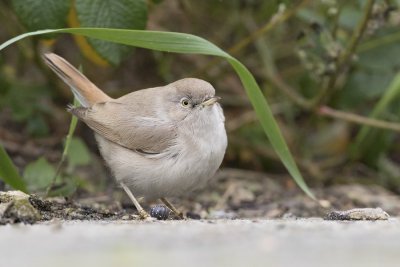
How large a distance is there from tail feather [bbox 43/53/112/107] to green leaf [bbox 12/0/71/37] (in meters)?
0.53

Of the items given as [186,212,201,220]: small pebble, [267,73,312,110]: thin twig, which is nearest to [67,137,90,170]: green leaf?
[186,212,201,220]: small pebble

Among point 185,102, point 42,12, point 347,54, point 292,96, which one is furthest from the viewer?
point 292,96

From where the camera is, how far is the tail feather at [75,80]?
12.9 ft

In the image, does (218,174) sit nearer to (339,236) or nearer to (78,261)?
(339,236)

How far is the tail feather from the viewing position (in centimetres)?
394

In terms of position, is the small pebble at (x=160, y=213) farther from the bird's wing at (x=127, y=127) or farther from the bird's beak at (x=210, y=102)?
the bird's beak at (x=210, y=102)

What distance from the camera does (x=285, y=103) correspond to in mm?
5711

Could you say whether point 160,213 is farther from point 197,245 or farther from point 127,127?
point 197,245

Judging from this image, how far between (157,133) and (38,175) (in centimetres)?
82

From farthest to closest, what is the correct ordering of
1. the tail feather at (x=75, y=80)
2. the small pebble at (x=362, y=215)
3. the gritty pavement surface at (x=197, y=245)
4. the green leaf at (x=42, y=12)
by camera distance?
1. the tail feather at (x=75, y=80)
2. the green leaf at (x=42, y=12)
3. the small pebble at (x=362, y=215)
4. the gritty pavement surface at (x=197, y=245)

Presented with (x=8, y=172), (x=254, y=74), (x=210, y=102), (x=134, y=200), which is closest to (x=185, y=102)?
(x=210, y=102)

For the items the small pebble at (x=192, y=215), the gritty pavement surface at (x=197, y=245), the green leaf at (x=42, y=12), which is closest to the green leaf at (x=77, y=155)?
the small pebble at (x=192, y=215)

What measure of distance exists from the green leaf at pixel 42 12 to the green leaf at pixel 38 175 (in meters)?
0.89

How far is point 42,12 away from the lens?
338 cm
